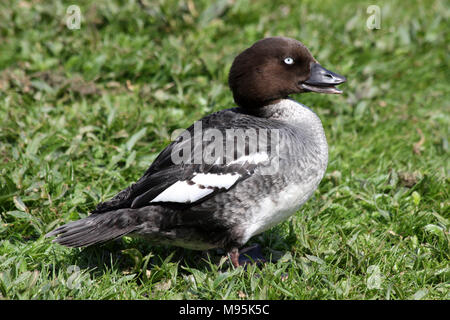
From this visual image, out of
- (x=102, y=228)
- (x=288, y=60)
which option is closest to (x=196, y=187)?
(x=102, y=228)

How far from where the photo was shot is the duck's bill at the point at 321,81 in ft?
12.1

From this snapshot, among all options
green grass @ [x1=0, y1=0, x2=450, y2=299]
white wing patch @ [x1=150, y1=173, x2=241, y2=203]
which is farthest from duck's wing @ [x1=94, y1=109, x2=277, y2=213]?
green grass @ [x1=0, y1=0, x2=450, y2=299]

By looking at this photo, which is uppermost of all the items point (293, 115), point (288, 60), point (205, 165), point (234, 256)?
point (288, 60)

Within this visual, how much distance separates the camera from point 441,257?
353cm

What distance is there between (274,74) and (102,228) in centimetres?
142

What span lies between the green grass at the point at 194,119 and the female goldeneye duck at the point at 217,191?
18 centimetres

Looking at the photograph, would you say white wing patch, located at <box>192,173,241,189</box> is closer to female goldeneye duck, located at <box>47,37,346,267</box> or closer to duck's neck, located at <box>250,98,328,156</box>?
female goldeneye duck, located at <box>47,37,346,267</box>

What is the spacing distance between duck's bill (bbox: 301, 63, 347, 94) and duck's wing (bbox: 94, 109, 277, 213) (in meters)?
0.47

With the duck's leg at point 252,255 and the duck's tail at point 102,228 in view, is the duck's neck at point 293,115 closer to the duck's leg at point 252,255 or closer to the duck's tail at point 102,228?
the duck's leg at point 252,255

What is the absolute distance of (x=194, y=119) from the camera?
4.92 m

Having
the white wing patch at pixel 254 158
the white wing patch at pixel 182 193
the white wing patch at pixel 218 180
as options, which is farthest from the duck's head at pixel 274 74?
the white wing patch at pixel 182 193

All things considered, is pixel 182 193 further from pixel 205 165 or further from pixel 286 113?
pixel 286 113

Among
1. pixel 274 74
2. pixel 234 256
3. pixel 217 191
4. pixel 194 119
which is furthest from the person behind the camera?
pixel 194 119
